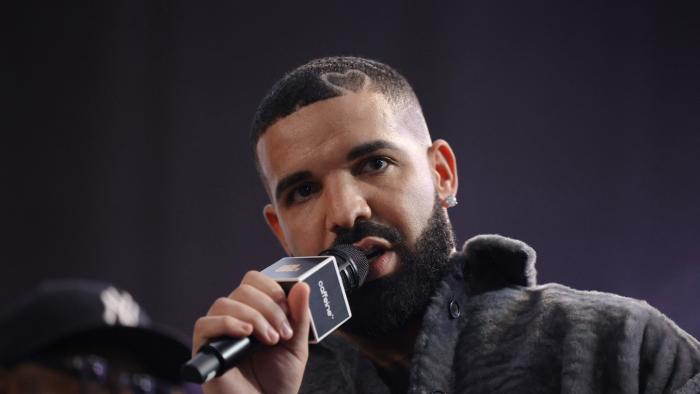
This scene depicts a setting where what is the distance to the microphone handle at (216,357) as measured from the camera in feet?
3.38

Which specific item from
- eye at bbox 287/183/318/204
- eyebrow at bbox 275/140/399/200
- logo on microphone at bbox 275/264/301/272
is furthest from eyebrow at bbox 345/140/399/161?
logo on microphone at bbox 275/264/301/272

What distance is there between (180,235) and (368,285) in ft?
6.84

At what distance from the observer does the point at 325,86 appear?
1.69 metres

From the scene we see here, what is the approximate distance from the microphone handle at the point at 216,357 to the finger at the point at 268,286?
0.24 feet

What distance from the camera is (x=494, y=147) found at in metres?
2.85

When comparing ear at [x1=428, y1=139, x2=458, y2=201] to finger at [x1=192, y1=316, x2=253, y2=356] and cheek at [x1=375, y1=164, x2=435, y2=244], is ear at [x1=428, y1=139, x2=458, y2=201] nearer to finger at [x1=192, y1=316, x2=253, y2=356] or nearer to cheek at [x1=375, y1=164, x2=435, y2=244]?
cheek at [x1=375, y1=164, x2=435, y2=244]

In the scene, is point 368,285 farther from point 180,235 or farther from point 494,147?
point 180,235

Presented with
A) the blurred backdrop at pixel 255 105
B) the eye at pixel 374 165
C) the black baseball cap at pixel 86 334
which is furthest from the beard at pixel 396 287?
the blurred backdrop at pixel 255 105

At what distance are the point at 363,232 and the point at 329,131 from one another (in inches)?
9.9

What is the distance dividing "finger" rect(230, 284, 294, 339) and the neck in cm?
46

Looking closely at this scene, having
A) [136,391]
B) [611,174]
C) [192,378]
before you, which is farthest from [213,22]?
[192,378]

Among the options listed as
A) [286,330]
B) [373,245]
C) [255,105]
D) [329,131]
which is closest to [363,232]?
[373,245]

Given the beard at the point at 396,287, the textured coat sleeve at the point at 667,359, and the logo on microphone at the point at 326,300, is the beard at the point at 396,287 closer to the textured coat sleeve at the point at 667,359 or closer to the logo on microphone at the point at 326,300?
the logo on microphone at the point at 326,300

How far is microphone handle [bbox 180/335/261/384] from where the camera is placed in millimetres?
1029
